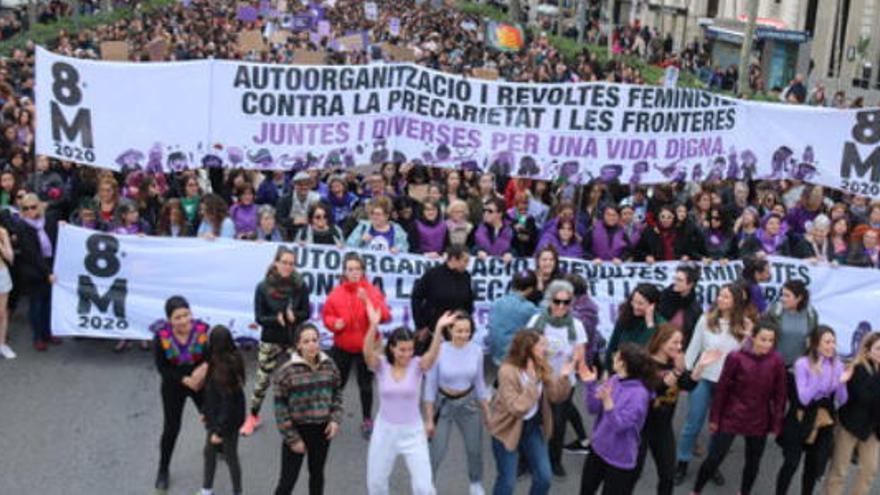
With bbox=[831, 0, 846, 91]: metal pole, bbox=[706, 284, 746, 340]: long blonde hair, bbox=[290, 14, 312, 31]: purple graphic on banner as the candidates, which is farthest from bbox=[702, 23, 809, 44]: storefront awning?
bbox=[706, 284, 746, 340]: long blonde hair

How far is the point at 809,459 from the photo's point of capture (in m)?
7.22

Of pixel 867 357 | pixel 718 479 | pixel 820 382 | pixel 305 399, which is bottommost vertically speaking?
pixel 718 479

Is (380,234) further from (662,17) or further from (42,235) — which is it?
(662,17)

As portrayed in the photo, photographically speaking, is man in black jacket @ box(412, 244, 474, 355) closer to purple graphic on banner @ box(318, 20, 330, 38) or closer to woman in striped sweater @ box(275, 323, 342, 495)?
woman in striped sweater @ box(275, 323, 342, 495)

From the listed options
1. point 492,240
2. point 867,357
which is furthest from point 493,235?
point 867,357

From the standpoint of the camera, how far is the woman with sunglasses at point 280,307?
771cm

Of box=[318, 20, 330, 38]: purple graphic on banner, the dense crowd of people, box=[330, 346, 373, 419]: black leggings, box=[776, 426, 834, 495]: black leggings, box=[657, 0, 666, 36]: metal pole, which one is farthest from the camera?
box=[657, 0, 666, 36]: metal pole

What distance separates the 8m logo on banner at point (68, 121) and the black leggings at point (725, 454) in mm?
5605

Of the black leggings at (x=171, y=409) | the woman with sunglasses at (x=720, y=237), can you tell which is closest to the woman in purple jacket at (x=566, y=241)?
the woman with sunglasses at (x=720, y=237)

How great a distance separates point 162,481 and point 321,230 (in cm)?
295

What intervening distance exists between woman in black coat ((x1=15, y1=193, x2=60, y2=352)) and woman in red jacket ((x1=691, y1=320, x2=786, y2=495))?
5638 mm

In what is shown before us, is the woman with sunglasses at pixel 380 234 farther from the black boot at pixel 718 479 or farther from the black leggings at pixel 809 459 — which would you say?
the black leggings at pixel 809 459

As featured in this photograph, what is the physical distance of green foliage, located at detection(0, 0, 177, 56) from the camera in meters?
24.9

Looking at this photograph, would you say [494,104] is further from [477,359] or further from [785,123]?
[477,359]
